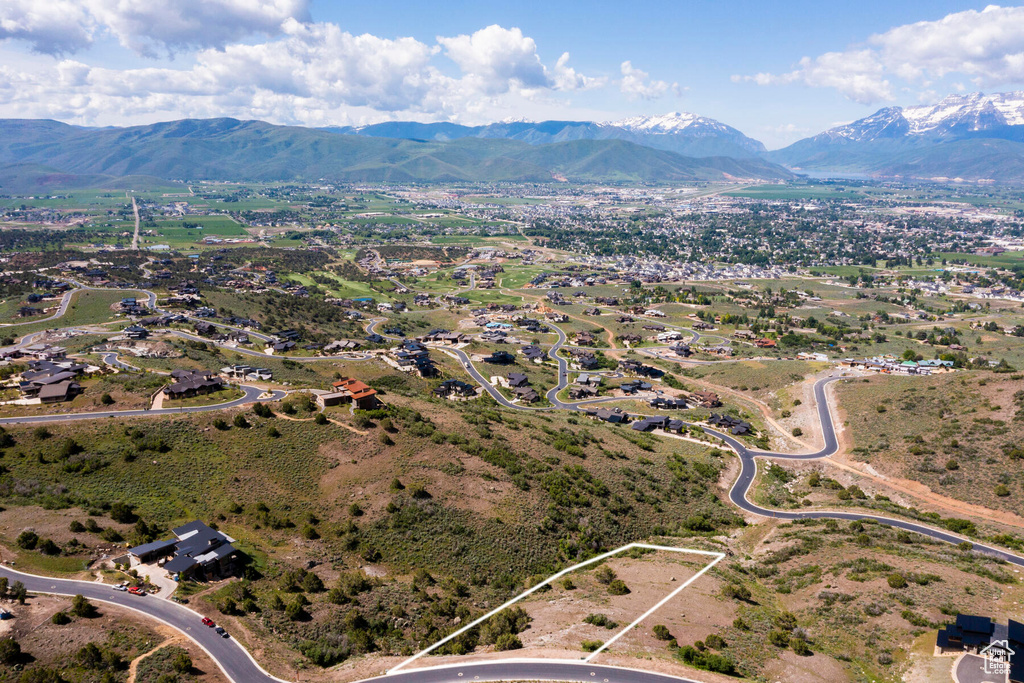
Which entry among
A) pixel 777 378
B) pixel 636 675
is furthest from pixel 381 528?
pixel 777 378

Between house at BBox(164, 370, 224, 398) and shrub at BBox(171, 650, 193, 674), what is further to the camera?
house at BBox(164, 370, 224, 398)

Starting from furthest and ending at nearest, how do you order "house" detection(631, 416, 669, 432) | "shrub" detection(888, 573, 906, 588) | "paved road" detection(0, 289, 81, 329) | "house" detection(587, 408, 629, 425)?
"paved road" detection(0, 289, 81, 329)
"house" detection(587, 408, 629, 425)
"house" detection(631, 416, 669, 432)
"shrub" detection(888, 573, 906, 588)

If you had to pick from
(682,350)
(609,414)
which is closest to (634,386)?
(609,414)

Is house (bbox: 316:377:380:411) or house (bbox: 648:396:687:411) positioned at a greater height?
house (bbox: 316:377:380:411)

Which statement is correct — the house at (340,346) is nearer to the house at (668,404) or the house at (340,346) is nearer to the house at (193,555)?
the house at (668,404)

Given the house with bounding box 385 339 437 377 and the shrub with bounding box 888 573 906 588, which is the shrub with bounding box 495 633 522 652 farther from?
the house with bounding box 385 339 437 377

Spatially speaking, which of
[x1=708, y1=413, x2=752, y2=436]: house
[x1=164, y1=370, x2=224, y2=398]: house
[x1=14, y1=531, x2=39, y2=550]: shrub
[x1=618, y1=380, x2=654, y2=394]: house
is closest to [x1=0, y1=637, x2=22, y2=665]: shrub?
[x1=14, y1=531, x2=39, y2=550]: shrub

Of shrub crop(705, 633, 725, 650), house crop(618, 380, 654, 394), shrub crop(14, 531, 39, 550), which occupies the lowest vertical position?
house crop(618, 380, 654, 394)
